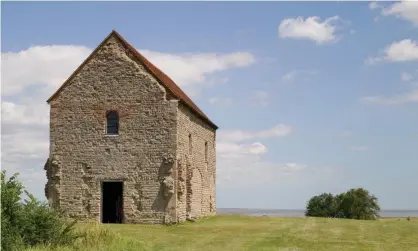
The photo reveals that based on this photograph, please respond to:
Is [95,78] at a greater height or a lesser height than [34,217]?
greater

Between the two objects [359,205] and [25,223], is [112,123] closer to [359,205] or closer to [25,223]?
[25,223]

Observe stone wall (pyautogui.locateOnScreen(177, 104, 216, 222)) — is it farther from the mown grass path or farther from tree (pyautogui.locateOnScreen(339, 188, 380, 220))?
tree (pyautogui.locateOnScreen(339, 188, 380, 220))

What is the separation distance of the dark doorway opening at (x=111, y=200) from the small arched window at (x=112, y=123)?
2.72 metres

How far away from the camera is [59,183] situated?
31203mm

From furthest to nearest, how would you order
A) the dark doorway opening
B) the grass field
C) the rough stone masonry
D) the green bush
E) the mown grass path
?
1. the dark doorway opening
2. the rough stone masonry
3. the mown grass path
4. the grass field
5. the green bush

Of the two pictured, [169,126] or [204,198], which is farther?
[204,198]

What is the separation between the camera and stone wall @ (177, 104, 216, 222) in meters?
31.0

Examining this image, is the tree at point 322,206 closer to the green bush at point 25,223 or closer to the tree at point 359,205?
the tree at point 359,205

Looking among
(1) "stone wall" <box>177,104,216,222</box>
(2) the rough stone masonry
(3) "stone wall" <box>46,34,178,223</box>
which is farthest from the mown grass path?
(3) "stone wall" <box>46,34,178,223</box>

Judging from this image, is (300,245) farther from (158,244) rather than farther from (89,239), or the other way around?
(89,239)

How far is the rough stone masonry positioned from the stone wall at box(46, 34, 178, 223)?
5 centimetres

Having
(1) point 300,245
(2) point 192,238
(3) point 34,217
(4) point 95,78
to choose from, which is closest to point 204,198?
(4) point 95,78

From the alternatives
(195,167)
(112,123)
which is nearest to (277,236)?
(195,167)

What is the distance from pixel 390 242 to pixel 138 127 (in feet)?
44.3
